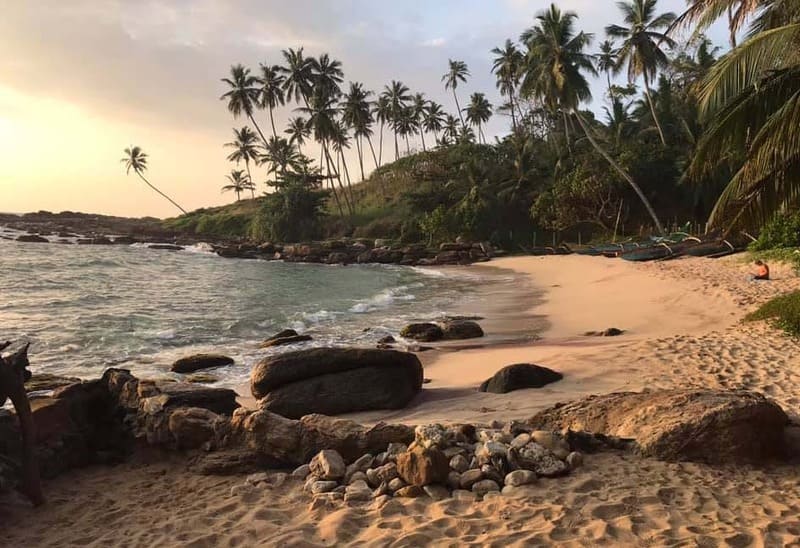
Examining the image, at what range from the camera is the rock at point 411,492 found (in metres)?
4.78

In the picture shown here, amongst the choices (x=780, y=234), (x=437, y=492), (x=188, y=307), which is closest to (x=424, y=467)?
(x=437, y=492)

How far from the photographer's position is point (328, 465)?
524cm

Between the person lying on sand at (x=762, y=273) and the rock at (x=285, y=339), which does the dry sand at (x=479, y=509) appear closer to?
the rock at (x=285, y=339)

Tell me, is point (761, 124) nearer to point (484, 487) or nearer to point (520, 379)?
point (520, 379)

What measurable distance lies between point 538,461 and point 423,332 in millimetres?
9595

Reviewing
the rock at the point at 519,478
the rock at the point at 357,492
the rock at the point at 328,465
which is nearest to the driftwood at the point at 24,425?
the rock at the point at 328,465

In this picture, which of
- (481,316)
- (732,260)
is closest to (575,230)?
(732,260)

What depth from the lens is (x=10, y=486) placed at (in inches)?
203

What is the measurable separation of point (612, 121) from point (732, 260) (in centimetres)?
2959

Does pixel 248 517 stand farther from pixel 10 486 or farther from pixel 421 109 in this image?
pixel 421 109

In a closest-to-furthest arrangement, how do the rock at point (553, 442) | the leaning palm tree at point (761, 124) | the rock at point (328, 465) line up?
the rock at point (553, 442) → the rock at point (328, 465) → the leaning palm tree at point (761, 124)

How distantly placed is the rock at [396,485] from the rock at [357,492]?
0.18 meters

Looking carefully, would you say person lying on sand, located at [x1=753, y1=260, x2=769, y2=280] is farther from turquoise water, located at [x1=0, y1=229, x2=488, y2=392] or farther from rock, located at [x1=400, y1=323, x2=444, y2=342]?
rock, located at [x1=400, y1=323, x2=444, y2=342]

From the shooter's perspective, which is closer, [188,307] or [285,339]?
[285,339]
